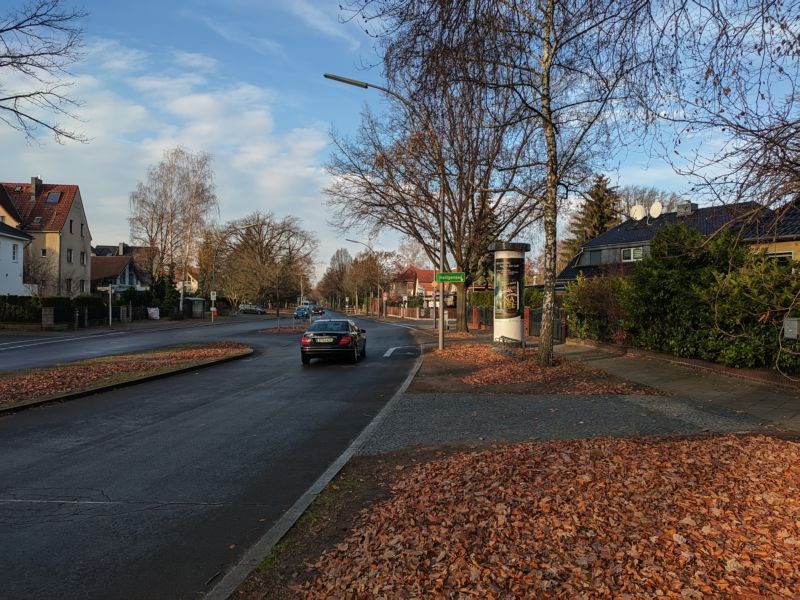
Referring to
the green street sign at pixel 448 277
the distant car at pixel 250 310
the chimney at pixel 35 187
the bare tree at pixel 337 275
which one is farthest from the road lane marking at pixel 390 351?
the bare tree at pixel 337 275

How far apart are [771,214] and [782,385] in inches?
247

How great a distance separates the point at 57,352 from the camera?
21.3m

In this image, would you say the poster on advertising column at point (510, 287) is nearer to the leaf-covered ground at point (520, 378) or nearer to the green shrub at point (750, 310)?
the leaf-covered ground at point (520, 378)

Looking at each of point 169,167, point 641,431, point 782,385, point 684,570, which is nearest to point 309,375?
point 641,431

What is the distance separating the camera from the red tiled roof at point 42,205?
53.2 metres

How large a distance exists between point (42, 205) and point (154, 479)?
59.4 metres

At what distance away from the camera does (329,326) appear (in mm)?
19094

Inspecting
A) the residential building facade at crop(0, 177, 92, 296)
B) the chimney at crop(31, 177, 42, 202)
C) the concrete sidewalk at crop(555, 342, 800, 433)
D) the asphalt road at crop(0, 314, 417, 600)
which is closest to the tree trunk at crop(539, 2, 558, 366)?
the concrete sidewalk at crop(555, 342, 800, 433)

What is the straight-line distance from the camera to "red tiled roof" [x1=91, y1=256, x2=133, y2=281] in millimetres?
74375

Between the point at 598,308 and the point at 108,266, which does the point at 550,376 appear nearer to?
the point at 598,308

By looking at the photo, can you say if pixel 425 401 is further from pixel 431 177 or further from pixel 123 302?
pixel 123 302

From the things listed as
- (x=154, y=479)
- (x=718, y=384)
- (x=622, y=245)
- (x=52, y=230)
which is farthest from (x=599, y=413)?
(x=52, y=230)

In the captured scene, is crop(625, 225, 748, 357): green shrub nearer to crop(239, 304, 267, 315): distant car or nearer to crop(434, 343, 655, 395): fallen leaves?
crop(434, 343, 655, 395): fallen leaves

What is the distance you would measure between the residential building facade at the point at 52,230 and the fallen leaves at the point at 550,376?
1855 inches
